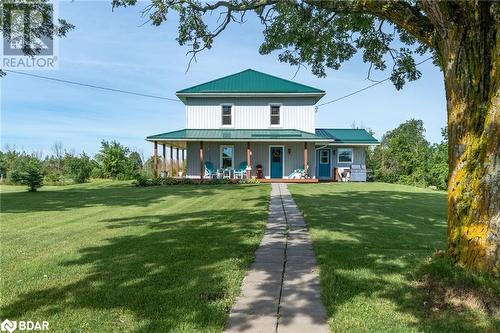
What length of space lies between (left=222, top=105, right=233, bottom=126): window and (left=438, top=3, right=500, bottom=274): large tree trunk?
71.7 ft

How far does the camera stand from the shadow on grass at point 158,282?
3.55m

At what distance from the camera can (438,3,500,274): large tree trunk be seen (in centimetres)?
394

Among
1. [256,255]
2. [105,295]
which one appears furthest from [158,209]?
[105,295]

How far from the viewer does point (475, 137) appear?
4074mm

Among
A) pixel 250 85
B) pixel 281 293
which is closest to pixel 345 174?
pixel 250 85

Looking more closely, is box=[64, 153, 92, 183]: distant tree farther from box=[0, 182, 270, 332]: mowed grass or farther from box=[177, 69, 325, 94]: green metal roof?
box=[0, 182, 270, 332]: mowed grass

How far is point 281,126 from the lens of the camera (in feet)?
84.3

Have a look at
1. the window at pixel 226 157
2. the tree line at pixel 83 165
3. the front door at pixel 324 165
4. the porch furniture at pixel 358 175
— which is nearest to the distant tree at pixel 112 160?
the tree line at pixel 83 165

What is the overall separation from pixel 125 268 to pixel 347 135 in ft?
82.5

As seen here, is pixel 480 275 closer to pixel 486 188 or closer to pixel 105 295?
pixel 486 188

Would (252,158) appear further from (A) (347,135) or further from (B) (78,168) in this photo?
(B) (78,168)

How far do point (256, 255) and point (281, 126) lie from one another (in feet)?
66.9

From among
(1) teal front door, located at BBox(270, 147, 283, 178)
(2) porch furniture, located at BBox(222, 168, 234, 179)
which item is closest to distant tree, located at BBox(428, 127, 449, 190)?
(1) teal front door, located at BBox(270, 147, 283, 178)

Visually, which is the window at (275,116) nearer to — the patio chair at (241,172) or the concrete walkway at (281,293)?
the patio chair at (241,172)
